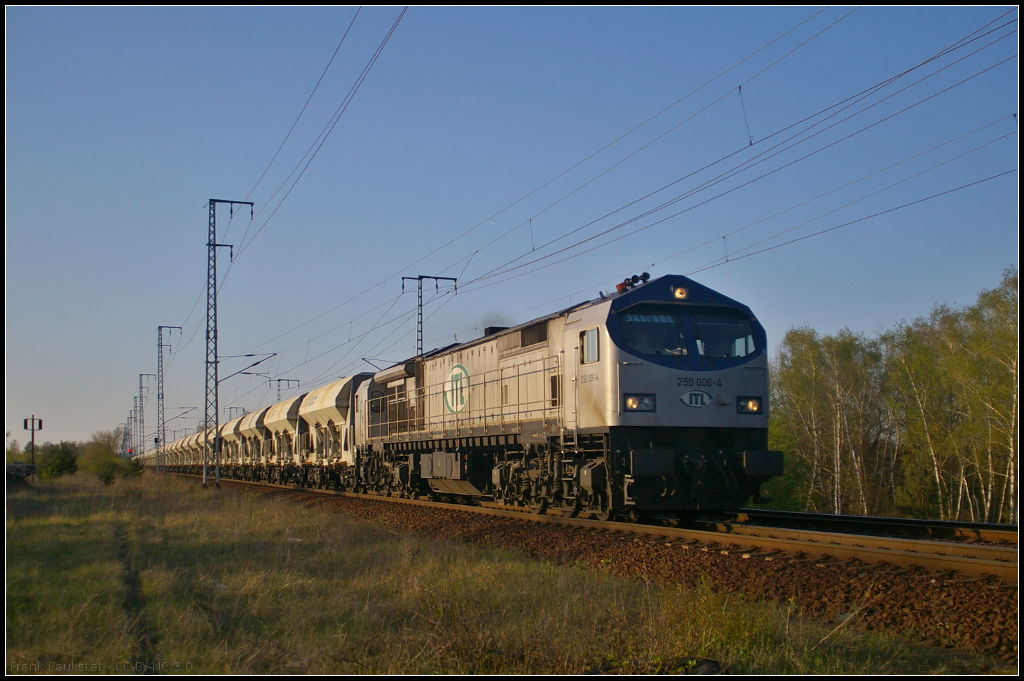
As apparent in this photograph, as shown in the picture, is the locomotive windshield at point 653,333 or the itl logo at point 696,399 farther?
the locomotive windshield at point 653,333

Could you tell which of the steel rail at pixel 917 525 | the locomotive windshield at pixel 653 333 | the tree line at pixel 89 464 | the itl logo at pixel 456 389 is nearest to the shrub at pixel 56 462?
the tree line at pixel 89 464

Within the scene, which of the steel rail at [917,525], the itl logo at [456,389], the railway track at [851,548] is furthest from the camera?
the itl logo at [456,389]

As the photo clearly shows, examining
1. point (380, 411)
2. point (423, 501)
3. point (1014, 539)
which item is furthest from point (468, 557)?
point (380, 411)

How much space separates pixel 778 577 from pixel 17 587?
8343mm

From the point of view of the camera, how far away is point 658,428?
1255 cm

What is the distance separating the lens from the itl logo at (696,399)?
40.7 ft

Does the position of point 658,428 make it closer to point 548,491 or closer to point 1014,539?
point 548,491

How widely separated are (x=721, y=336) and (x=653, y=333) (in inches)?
49.9

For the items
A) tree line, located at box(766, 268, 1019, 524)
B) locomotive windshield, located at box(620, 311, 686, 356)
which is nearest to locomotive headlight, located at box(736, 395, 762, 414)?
locomotive windshield, located at box(620, 311, 686, 356)

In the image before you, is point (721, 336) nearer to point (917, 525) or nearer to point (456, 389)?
point (917, 525)

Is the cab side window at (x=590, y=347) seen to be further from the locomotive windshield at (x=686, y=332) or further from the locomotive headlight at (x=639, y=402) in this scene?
the locomotive headlight at (x=639, y=402)

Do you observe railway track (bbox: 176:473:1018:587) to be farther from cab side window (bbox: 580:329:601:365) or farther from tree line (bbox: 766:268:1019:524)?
tree line (bbox: 766:268:1019:524)

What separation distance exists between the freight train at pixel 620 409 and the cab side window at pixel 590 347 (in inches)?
0.7

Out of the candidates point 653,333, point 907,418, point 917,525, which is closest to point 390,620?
point 653,333
